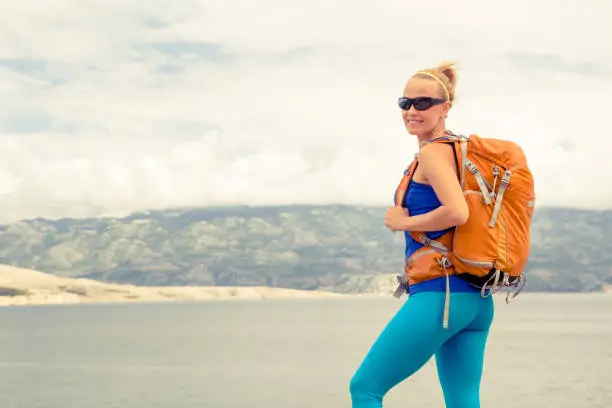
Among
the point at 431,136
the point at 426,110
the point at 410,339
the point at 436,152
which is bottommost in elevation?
the point at 410,339

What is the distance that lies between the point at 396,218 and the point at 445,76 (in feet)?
3.51

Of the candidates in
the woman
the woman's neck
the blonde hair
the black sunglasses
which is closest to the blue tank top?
the woman

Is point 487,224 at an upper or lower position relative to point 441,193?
lower

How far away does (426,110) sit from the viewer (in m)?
5.76

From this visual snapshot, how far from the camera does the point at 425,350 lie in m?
5.39

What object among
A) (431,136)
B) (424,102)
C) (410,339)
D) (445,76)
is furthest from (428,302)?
(445,76)

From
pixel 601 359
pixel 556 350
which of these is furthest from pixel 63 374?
pixel 556 350

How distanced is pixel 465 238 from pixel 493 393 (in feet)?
179

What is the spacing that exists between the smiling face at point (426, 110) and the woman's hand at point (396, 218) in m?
0.62

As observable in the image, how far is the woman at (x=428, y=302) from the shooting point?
5.31m

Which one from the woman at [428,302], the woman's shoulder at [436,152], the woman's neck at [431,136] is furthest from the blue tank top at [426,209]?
the woman's neck at [431,136]

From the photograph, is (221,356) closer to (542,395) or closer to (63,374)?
(63,374)

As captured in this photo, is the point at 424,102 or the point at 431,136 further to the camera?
the point at 431,136

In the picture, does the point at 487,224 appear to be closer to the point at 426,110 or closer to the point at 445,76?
the point at 426,110
